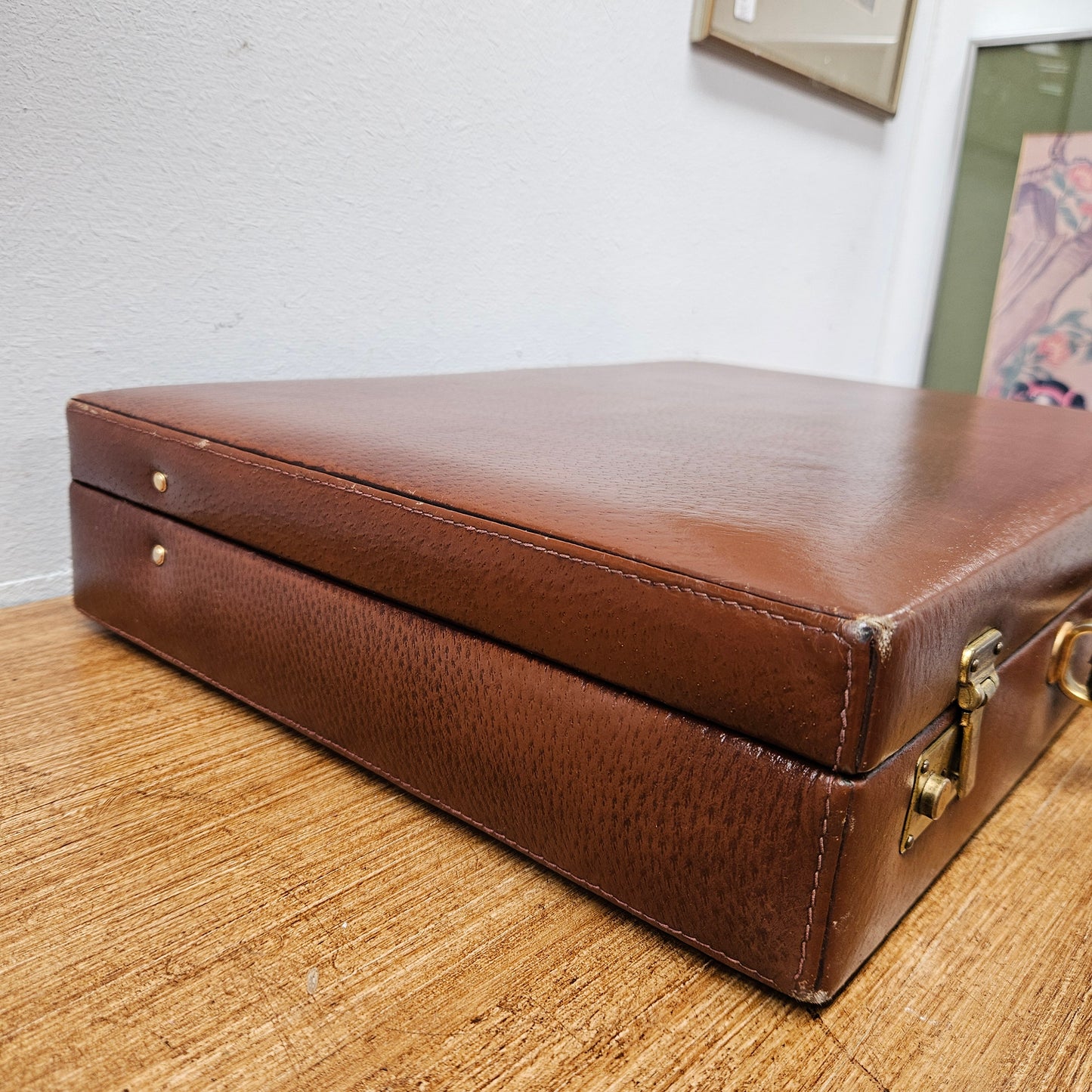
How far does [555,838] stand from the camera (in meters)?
0.51

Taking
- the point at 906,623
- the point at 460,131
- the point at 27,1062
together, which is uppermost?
the point at 460,131

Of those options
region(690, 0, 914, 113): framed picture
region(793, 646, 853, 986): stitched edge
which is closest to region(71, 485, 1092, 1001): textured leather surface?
region(793, 646, 853, 986): stitched edge

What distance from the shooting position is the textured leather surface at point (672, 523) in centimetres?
42

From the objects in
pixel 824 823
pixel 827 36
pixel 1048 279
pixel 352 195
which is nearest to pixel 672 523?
pixel 824 823

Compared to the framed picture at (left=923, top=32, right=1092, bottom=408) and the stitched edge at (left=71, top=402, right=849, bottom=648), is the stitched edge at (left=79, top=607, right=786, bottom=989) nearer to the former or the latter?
the stitched edge at (left=71, top=402, right=849, bottom=648)

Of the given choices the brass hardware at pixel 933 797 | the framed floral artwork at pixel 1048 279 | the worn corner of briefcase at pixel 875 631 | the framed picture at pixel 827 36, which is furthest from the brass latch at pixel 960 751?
the framed floral artwork at pixel 1048 279

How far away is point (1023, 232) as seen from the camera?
2.25 m

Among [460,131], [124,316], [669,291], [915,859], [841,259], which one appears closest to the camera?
[915,859]

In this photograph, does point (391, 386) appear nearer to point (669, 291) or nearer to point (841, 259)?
point (669, 291)

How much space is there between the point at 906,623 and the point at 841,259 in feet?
6.38

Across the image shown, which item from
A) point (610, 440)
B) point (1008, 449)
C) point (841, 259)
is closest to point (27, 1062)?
point (610, 440)

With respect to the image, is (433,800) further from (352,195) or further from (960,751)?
(352,195)

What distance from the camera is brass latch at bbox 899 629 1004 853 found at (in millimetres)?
470

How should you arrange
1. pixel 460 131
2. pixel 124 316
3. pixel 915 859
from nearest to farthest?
pixel 915 859
pixel 124 316
pixel 460 131
